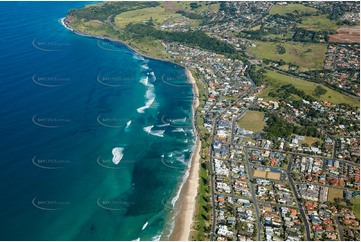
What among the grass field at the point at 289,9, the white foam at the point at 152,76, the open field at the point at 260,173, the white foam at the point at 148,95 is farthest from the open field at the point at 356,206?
the grass field at the point at 289,9

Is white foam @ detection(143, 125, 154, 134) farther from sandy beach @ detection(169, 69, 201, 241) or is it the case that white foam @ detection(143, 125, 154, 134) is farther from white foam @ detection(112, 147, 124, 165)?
sandy beach @ detection(169, 69, 201, 241)

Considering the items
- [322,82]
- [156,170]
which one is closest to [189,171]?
[156,170]

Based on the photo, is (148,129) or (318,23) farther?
(318,23)

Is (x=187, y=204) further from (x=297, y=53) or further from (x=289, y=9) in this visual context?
(x=289, y=9)

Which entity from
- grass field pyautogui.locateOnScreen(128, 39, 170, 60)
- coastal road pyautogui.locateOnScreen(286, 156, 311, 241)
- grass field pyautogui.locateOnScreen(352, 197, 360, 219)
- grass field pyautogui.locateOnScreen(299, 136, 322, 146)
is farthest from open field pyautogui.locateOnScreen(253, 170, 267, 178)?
grass field pyautogui.locateOnScreen(128, 39, 170, 60)

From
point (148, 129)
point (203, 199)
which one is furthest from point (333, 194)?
point (148, 129)

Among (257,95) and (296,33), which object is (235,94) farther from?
(296,33)

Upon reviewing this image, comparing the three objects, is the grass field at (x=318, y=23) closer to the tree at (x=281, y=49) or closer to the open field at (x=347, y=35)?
the open field at (x=347, y=35)
